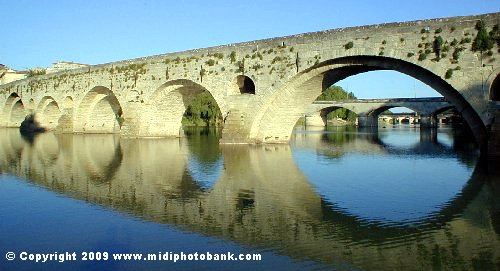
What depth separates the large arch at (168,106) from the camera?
3640 centimetres

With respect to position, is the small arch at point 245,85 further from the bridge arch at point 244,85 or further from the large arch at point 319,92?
the large arch at point 319,92

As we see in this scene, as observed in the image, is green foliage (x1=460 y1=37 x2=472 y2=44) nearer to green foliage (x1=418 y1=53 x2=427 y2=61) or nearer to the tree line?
green foliage (x1=418 y1=53 x2=427 y2=61)

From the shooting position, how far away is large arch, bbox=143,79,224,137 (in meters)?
36.4

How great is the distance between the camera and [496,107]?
66.3 ft

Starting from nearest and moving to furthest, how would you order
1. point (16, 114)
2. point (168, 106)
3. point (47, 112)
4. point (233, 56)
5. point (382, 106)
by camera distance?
point (233, 56)
point (168, 106)
point (47, 112)
point (16, 114)
point (382, 106)

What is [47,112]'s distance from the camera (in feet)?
178

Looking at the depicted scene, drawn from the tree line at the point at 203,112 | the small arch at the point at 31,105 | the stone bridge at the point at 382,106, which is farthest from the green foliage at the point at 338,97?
the small arch at the point at 31,105

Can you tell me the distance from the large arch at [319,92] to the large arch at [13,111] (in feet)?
139

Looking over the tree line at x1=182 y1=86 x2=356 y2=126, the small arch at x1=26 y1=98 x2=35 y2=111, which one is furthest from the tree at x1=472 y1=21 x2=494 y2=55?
the small arch at x1=26 y1=98 x2=35 y2=111

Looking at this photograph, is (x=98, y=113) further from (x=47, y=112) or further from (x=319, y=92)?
(x=319, y=92)

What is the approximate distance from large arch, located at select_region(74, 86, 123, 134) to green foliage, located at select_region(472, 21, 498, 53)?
32926 millimetres

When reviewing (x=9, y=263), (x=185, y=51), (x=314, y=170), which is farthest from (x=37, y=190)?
(x=185, y=51)

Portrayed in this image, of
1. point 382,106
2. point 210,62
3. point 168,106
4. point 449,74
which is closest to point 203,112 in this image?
point 168,106

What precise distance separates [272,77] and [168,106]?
43.6 ft
